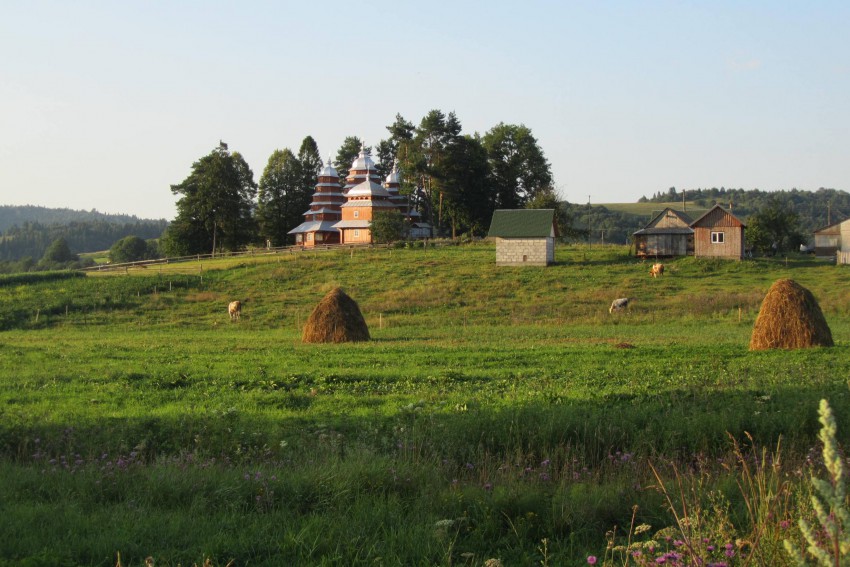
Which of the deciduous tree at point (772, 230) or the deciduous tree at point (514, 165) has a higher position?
the deciduous tree at point (514, 165)

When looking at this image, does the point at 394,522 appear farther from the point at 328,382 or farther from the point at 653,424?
the point at 328,382

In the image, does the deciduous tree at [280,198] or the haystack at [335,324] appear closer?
the haystack at [335,324]

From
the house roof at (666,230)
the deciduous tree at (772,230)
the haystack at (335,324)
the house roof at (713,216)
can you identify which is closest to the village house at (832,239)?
the deciduous tree at (772,230)

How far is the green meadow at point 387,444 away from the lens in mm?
6543

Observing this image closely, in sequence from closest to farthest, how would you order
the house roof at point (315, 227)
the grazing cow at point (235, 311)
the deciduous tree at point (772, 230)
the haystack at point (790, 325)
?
the haystack at point (790, 325) → the grazing cow at point (235, 311) → the deciduous tree at point (772, 230) → the house roof at point (315, 227)

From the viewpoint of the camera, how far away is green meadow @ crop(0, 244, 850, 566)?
6.54 m

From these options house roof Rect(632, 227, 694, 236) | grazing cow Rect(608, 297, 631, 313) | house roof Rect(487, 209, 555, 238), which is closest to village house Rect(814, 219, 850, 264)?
house roof Rect(632, 227, 694, 236)

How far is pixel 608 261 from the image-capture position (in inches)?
2571

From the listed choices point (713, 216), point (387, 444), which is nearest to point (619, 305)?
point (713, 216)

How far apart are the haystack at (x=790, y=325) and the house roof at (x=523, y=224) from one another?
41781mm

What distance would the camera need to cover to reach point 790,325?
22.0 meters

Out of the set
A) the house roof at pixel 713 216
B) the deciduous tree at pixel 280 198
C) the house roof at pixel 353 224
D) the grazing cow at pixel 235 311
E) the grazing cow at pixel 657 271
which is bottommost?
the grazing cow at pixel 235 311

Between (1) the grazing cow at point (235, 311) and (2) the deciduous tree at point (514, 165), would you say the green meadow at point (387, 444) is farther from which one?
(2) the deciduous tree at point (514, 165)

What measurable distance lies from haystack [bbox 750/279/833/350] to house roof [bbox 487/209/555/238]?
41781 millimetres
